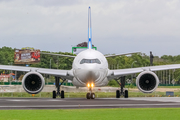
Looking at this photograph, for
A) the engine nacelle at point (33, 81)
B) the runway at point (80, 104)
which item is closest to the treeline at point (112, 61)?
the engine nacelle at point (33, 81)

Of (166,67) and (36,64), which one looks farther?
(36,64)

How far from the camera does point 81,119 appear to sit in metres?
14.0

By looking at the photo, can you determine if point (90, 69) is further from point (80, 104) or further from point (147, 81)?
point (80, 104)

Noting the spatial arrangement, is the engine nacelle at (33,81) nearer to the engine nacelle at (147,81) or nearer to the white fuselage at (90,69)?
the white fuselage at (90,69)

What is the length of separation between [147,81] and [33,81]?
9.72 m

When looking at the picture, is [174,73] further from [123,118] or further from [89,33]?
[123,118]

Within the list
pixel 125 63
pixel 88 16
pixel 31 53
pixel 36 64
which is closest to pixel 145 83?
pixel 88 16

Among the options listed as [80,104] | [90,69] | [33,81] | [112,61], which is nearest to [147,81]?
[90,69]

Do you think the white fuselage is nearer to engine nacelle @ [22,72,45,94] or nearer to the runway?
engine nacelle @ [22,72,45,94]

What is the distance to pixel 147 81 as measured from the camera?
3109cm

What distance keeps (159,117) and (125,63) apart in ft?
444

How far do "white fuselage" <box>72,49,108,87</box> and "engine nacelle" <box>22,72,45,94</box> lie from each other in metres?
3.03

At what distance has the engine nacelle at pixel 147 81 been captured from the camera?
30828 millimetres

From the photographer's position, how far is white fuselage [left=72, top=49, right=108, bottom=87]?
96.3 ft
